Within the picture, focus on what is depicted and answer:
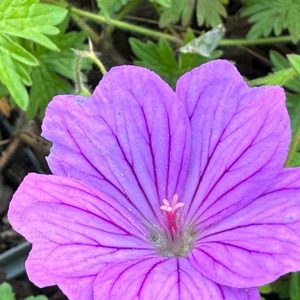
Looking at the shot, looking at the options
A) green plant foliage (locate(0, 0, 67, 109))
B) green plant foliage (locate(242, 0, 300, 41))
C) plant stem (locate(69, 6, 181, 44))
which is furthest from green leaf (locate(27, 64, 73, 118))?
green plant foliage (locate(242, 0, 300, 41))

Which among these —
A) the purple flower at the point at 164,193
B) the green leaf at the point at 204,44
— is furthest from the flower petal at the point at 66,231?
the green leaf at the point at 204,44

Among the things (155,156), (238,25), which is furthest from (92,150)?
(238,25)

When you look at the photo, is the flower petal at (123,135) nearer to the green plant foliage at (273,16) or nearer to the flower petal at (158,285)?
the flower petal at (158,285)

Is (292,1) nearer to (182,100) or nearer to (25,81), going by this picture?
(25,81)

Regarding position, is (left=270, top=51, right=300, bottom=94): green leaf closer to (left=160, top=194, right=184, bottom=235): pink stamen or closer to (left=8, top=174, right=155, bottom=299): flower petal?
(left=160, top=194, right=184, bottom=235): pink stamen

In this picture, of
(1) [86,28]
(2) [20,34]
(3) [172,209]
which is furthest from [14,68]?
(1) [86,28]

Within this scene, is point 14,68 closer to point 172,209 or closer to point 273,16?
point 172,209
